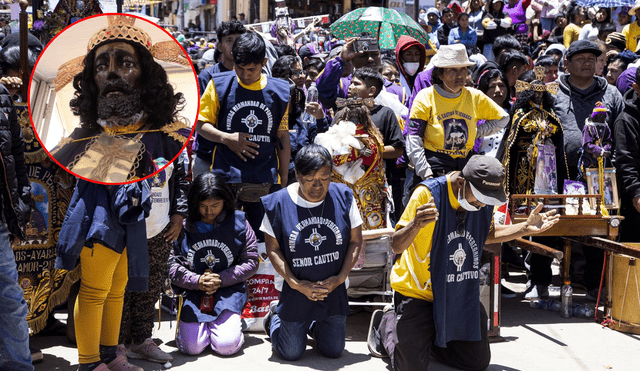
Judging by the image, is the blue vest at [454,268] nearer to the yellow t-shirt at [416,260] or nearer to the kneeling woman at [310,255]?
the yellow t-shirt at [416,260]

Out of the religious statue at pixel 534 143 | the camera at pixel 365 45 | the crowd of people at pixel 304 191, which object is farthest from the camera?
the camera at pixel 365 45

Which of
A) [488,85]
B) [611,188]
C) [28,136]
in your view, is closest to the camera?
[28,136]

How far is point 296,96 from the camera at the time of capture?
532cm

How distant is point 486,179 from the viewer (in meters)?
3.57

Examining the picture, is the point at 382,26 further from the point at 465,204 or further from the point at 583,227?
the point at 465,204

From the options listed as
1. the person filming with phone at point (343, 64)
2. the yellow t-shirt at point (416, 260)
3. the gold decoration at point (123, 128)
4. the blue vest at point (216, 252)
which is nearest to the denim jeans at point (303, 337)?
the blue vest at point (216, 252)

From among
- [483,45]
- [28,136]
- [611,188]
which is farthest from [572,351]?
[483,45]

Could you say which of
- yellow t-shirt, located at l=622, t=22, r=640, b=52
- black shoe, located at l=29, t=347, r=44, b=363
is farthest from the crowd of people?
yellow t-shirt, located at l=622, t=22, r=640, b=52

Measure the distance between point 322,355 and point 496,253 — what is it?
1.37 metres

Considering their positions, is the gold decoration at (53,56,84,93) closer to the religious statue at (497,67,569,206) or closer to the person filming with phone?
the person filming with phone

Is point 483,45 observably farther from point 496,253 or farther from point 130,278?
point 130,278

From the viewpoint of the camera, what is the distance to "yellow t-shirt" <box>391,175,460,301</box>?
12.3 ft

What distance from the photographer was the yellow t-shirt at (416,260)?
3740mm

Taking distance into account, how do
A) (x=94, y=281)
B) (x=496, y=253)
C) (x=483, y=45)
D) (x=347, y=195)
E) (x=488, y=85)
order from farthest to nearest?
(x=483, y=45), (x=488, y=85), (x=496, y=253), (x=347, y=195), (x=94, y=281)
